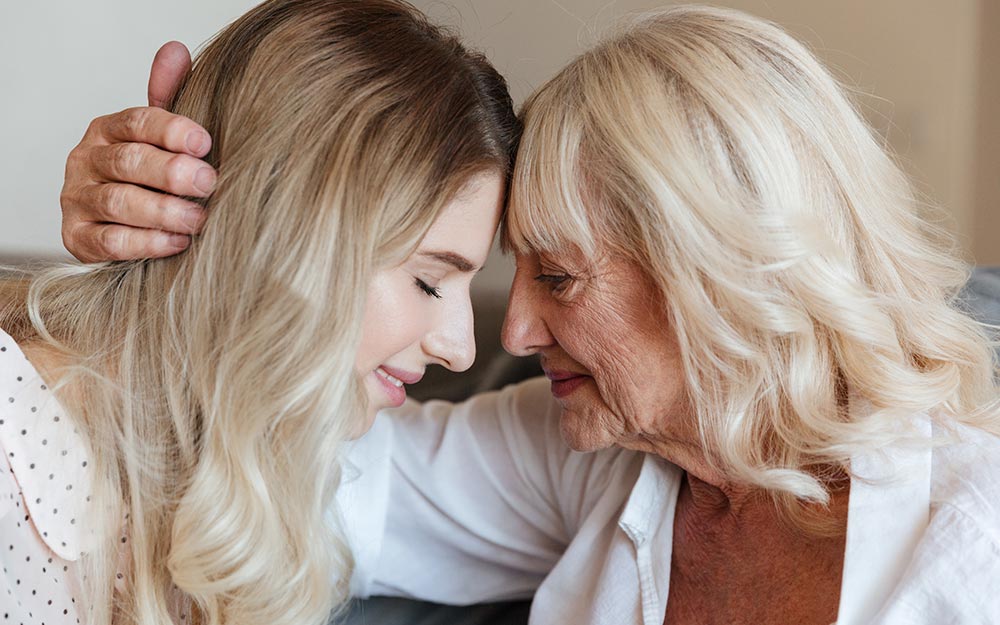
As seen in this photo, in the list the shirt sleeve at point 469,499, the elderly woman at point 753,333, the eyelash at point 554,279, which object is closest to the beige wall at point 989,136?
the elderly woman at point 753,333

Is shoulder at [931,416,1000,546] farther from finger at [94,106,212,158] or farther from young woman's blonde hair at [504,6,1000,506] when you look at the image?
finger at [94,106,212,158]

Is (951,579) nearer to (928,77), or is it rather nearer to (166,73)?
(166,73)

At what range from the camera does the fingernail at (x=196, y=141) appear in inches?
42.1

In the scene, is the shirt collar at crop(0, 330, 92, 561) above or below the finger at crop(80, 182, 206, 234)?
below

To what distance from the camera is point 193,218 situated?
108 centimetres

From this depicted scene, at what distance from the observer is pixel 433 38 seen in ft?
3.90

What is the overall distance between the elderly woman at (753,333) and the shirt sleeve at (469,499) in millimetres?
245

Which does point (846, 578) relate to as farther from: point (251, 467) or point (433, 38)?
point (433, 38)

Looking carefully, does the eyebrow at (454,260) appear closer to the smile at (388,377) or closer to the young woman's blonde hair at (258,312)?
the young woman's blonde hair at (258,312)

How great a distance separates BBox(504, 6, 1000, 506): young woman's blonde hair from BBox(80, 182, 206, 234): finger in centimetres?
39

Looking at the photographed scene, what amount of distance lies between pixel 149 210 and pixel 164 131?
3.5 inches

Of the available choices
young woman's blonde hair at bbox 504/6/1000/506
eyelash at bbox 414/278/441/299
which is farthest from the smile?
young woman's blonde hair at bbox 504/6/1000/506

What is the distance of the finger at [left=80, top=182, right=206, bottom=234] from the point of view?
42.3 inches

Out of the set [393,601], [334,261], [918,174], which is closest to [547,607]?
[393,601]
